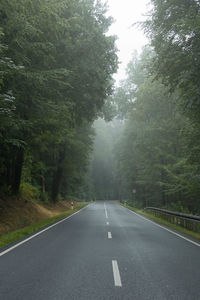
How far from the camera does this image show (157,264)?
673cm

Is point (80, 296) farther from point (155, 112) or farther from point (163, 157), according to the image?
point (155, 112)

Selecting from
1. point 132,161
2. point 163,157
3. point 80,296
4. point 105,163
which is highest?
point 105,163

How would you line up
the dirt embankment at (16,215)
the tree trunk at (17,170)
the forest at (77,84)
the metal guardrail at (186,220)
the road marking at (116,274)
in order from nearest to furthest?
1. the road marking at (116,274)
2. the forest at (77,84)
3. the dirt embankment at (16,215)
4. the metal guardrail at (186,220)
5. the tree trunk at (17,170)

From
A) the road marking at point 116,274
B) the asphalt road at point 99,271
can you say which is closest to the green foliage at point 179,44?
the asphalt road at point 99,271

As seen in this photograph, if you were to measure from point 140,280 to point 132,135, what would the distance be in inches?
1362

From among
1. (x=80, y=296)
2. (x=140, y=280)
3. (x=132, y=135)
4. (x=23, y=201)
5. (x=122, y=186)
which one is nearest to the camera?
(x=80, y=296)

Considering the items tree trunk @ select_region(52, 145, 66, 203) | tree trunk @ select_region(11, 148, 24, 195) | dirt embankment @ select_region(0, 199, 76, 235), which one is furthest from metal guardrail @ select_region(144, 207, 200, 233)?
tree trunk @ select_region(52, 145, 66, 203)

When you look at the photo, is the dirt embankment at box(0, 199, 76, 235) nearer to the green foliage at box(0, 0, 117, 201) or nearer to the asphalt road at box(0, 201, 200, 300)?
the green foliage at box(0, 0, 117, 201)

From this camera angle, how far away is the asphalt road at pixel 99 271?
4.66 m

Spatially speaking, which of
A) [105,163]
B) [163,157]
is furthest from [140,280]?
[105,163]

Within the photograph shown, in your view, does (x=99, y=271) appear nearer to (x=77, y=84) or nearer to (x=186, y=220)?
(x=186, y=220)

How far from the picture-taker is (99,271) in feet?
19.7

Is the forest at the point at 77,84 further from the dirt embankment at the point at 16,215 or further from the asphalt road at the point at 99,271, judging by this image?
the asphalt road at the point at 99,271

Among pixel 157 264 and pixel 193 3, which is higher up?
pixel 193 3
